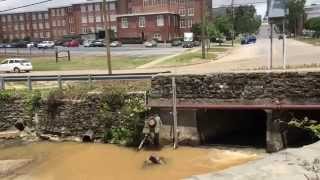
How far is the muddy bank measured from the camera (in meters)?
7.07

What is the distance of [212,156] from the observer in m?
20.8

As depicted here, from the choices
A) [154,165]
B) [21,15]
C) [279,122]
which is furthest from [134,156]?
[21,15]

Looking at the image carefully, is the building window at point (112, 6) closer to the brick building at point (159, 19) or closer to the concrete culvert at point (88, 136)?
the brick building at point (159, 19)

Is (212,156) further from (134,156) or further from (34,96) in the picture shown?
(34,96)

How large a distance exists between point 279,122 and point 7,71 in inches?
1407

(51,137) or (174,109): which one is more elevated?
(174,109)

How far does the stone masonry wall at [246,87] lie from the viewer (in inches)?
796

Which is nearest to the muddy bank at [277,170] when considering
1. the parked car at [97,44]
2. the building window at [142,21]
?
the parked car at [97,44]

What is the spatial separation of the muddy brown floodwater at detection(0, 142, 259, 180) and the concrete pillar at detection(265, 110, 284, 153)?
0.69 metres

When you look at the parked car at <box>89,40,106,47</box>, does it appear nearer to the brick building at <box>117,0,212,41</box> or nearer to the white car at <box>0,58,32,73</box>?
the brick building at <box>117,0,212,41</box>

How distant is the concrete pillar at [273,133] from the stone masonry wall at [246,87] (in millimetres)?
588

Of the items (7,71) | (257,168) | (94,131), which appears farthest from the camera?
(7,71)

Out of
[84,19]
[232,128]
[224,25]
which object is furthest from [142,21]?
[232,128]

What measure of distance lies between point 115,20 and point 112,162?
115 metres
